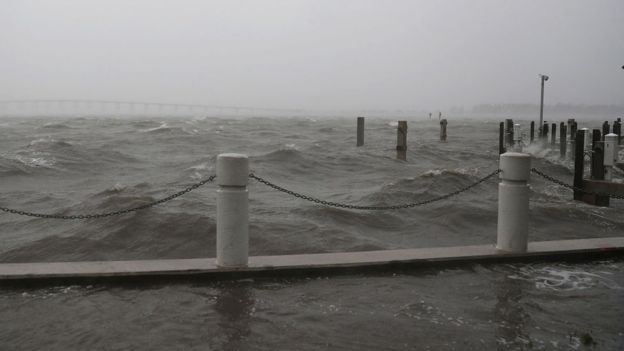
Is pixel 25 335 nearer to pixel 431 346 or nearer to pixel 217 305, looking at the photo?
pixel 217 305

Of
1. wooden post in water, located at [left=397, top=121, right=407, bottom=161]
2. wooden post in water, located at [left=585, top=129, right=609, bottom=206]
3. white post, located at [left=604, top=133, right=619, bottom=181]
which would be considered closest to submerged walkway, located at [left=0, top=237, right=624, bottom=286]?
wooden post in water, located at [left=585, top=129, right=609, bottom=206]

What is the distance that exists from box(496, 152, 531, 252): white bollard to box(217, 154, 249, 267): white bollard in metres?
2.89

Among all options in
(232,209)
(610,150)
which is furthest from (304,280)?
(610,150)

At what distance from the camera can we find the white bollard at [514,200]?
21.4ft

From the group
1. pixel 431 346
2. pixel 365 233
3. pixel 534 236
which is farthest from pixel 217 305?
A: pixel 534 236

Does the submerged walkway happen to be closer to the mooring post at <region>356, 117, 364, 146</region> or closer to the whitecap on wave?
the whitecap on wave

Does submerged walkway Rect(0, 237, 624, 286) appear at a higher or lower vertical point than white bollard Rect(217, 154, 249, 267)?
lower

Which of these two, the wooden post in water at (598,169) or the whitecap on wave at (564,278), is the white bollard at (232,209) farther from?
the wooden post in water at (598,169)

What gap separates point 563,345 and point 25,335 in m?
3.99

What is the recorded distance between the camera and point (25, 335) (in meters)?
4.50

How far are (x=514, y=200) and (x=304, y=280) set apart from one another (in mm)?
2533

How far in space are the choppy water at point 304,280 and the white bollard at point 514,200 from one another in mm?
432

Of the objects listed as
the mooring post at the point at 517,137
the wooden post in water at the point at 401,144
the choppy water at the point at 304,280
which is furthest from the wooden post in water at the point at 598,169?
the mooring post at the point at 517,137

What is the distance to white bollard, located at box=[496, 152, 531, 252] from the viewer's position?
21.4 feet
